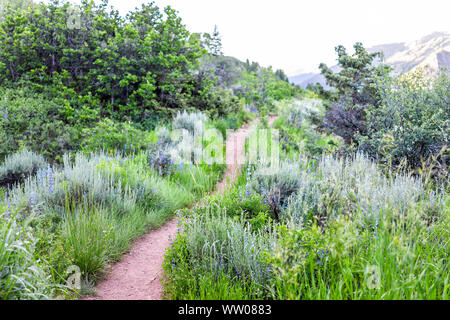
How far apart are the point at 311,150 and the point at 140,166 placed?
4046mm

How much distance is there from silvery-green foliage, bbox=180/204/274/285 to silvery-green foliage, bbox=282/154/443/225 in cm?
56

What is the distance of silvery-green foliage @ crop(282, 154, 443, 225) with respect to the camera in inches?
121

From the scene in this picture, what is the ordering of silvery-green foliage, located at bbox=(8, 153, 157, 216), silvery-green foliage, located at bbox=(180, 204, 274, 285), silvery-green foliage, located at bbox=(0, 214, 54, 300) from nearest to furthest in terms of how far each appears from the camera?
silvery-green foliage, located at bbox=(0, 214, 54, 300) < silvery-green foliage, located at bbox=(180, 204, 274, 285) < silvery-green foliage, located at bbox=(8, 153, 157, 216)

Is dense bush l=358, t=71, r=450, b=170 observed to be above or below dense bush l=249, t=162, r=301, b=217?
above

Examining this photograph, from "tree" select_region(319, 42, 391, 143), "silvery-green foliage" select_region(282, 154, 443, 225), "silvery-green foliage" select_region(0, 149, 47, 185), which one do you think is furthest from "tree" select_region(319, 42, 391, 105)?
"silvery-green foliage" select_region(0, 149, 47, 185)

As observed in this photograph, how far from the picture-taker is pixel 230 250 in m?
3.14

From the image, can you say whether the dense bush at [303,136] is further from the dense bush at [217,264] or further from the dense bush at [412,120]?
the dense bush at [217,264]

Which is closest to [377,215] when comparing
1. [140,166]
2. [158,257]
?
[158,257]

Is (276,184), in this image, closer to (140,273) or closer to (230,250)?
(230,250)

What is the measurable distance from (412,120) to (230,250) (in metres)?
4.27

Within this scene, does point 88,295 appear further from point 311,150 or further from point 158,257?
point 311,150

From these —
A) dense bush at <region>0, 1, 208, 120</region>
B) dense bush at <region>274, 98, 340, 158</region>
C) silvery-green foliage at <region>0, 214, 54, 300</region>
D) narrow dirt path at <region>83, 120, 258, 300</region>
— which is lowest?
narrow dirt path at <region>83, 120, 258, 300</region>

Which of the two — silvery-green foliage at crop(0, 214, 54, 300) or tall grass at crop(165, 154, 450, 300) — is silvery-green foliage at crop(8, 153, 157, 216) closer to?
tall grass at crop(165, 154, 450, 300)

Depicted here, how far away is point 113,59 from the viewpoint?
34.7 feet
